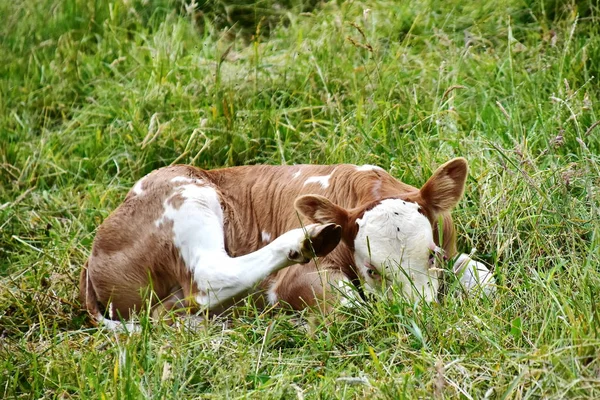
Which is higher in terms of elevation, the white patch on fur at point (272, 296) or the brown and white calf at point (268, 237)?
the brown and white calf at point (268, 237)

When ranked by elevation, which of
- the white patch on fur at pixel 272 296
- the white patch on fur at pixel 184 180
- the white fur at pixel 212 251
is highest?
the white patch on fur at pixel 184 180

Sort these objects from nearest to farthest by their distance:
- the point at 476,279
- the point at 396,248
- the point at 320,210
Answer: the point at 476,279
the point at 396,248
the point at 320,210

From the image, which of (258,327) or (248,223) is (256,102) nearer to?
(248,223)

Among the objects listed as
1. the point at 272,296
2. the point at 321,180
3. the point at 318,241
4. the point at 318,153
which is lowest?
the point at 272,296

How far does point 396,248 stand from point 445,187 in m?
0.45

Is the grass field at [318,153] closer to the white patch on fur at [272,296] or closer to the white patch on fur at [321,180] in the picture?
the white patch on fur at [272,296]

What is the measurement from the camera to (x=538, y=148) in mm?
5789

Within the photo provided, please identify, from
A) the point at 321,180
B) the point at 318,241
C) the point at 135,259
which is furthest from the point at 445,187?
the point at 135,259

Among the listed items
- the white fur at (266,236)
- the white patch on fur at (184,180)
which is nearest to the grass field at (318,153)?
the white fur at (266,236)

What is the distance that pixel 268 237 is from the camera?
18.1 feet

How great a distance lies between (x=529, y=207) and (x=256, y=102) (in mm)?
2387

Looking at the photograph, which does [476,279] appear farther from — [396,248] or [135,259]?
[135,259]

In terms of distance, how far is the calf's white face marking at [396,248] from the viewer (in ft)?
14.9

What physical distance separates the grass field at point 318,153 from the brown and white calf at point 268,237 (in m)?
0.24
